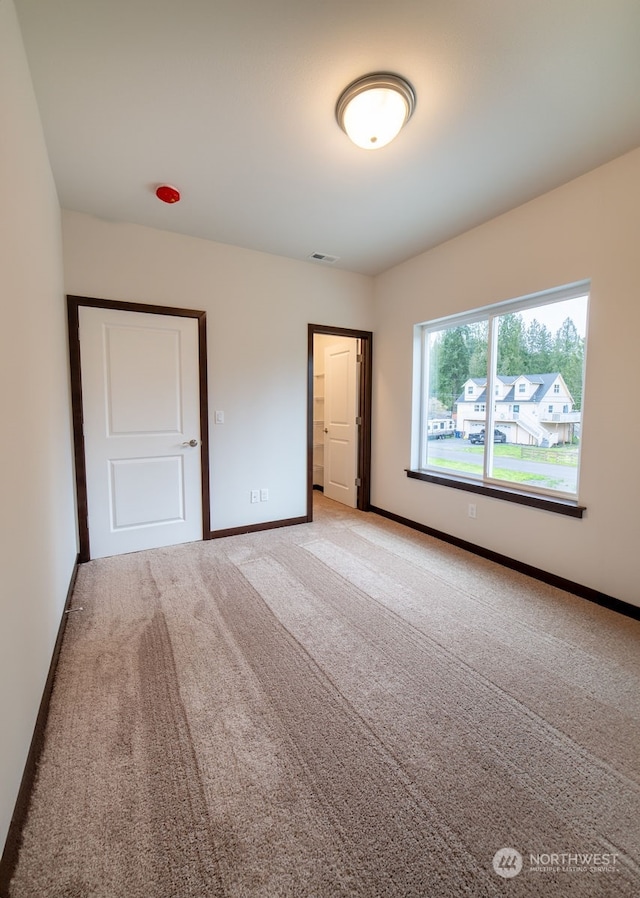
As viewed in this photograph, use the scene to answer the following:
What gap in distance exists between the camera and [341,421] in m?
4.78

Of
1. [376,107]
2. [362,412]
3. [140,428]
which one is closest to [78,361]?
[140,428]

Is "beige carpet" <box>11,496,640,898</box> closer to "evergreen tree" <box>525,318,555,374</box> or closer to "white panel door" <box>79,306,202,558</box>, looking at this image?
"white panel door" <box>79,306,202,558</box>

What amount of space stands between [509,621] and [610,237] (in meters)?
2.35

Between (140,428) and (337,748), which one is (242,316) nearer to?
(140,428)

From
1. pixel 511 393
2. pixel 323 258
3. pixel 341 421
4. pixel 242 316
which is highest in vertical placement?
pixel 323 258

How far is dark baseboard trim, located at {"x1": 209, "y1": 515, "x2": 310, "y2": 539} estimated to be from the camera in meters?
3.50

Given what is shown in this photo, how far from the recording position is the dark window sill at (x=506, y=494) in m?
2.51

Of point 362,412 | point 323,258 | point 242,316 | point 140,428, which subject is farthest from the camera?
point 362,412

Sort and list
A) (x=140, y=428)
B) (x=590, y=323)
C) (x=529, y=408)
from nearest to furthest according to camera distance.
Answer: (x=590, y=323) < (x=529, y=408) < (x=140, y=428)

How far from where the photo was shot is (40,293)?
6.30ft

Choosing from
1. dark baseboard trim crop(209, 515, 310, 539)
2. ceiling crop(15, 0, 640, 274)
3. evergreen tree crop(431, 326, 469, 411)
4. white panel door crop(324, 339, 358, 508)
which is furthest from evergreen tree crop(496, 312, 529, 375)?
dark baseboard trim crop(209, 515, 310, 539)

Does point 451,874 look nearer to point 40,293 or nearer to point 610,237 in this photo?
point 40,293

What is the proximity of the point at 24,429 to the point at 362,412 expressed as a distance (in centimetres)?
336

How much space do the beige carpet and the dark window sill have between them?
1.89ft
